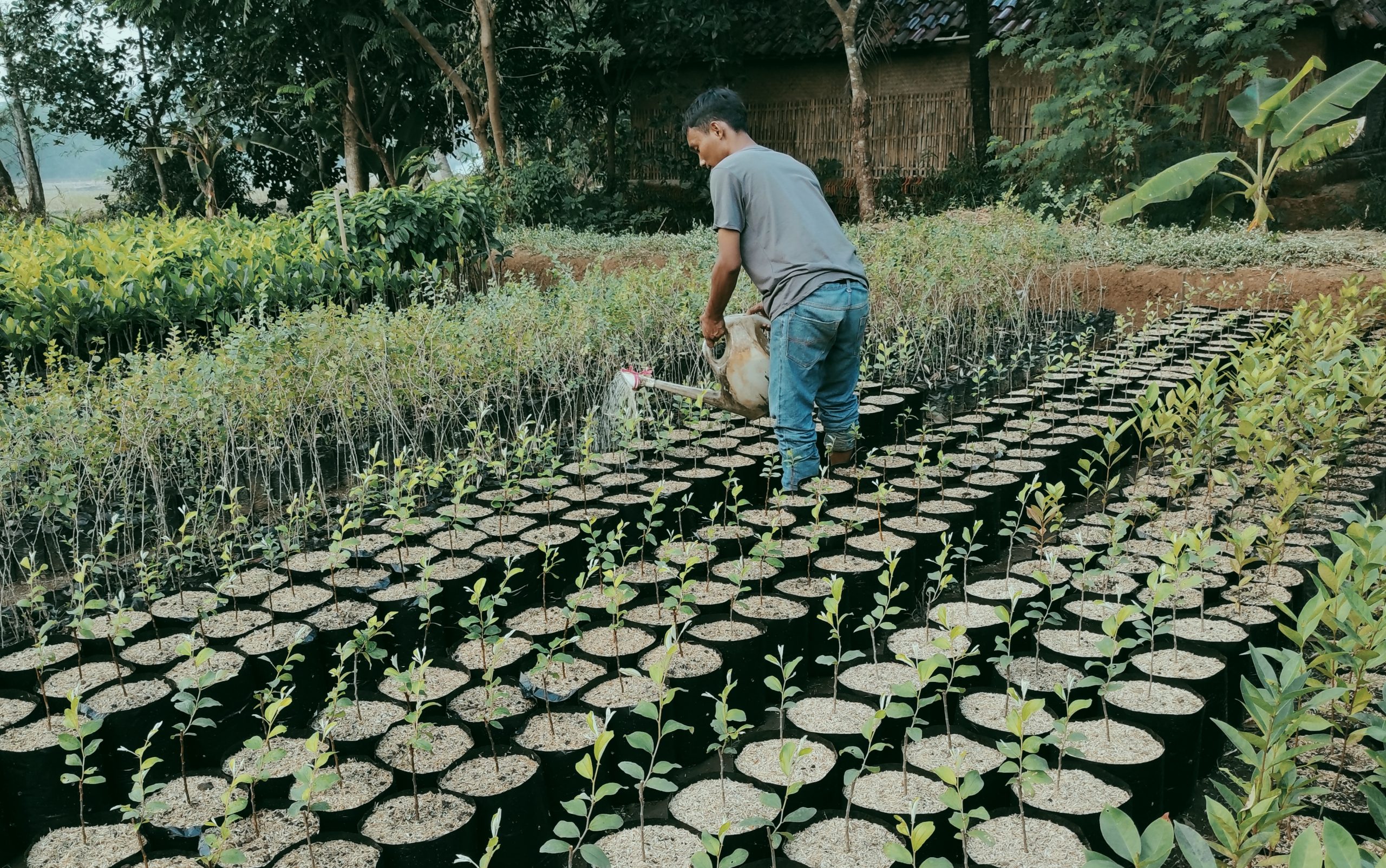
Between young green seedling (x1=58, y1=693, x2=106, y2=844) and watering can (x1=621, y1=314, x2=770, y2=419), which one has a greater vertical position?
watering can (x1=621, y1=314, x2=770, y2=419)

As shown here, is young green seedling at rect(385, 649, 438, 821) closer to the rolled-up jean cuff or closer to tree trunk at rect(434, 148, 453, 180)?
the rolled-up jean cuff

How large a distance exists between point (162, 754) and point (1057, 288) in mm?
6475

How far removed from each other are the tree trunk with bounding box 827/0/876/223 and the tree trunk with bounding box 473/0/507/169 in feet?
11.6

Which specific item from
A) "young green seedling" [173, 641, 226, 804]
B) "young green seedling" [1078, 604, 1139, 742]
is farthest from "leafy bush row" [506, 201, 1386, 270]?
"young green seedling" [173, 641, 226, 804]

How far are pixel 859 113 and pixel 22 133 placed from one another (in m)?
15.2

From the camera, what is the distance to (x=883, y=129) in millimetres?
12703

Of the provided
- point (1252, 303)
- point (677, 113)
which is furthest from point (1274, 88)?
point (677, 113)

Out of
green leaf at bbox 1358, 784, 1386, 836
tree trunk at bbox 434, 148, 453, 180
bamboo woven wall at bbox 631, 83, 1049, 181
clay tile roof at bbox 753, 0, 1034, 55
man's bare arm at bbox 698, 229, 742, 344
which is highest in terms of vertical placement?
clay tile roof at bbox 753, 0, 1034, 55

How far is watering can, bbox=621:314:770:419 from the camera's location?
4.04 m

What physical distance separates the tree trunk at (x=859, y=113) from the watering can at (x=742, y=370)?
21.9 feet

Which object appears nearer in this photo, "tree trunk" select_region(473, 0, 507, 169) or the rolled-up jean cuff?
the rolled-up jean cuff

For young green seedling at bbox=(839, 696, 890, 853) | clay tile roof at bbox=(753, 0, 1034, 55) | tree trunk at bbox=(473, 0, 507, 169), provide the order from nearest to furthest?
young green seedling at bbox=(839, 696, 890, 853) < tree trunk at bbox=(473, 0, 507, 169) < clay tile roof at bbox=(753, 0, 1034, 55)

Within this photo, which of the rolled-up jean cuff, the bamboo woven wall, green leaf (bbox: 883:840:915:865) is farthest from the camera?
the bamboo woven wall

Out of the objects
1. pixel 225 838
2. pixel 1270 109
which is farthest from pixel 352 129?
pixel 225 838
